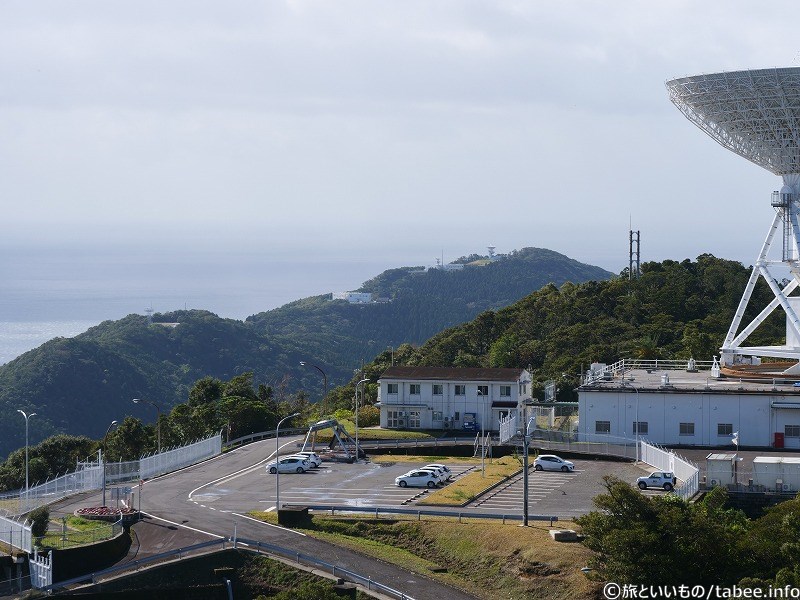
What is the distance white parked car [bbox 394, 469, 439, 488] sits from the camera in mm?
51719

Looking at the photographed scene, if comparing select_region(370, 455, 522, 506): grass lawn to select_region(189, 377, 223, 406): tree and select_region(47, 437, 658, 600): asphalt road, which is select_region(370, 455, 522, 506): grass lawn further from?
select_region(189, 377, 223, 406): tree

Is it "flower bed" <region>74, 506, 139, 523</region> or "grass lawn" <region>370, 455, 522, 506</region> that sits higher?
"grass lawn" <region>370, 455, 522, 506</region>

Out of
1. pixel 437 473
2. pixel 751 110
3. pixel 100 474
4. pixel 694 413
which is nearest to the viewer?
pixel 437 473

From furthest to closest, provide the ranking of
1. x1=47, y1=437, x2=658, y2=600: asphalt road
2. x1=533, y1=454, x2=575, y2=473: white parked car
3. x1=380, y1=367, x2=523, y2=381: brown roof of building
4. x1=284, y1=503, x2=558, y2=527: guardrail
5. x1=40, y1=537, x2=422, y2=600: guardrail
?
x1=380, y1=367, x2=523, y2=381: brown roof of building < x1=533, y1=454, x2=575, y2=473: white parked car < x1=284, y1=503, x2=558, y2=527: guardrail < x1=47, y1=437, x2=658, y2=600: asphalt road < x1=40, y1=537, x2=422, y2=600: guardrail

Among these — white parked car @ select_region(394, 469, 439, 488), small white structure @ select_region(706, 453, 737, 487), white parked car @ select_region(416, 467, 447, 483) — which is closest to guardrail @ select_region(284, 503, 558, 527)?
white parked car @ select_region(394, 469, 439, 488)

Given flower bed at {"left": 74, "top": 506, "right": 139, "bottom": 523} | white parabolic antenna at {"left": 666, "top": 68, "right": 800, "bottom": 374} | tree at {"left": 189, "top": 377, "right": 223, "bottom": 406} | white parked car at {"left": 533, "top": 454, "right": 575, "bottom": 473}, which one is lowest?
flower bed at {"left": 74, "top": 506, "right": 139, "bottom": 523}

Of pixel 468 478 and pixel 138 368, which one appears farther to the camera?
pixel 138 368

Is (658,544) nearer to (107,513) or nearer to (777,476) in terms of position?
(777,476)

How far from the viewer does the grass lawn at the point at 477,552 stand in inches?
1517

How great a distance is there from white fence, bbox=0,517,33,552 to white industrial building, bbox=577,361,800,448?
27.7 metres

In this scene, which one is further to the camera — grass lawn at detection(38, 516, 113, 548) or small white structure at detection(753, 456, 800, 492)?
small white structure at detection(753, 456, 800, 492)

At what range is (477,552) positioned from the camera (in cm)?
4159

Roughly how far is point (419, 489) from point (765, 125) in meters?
26.0

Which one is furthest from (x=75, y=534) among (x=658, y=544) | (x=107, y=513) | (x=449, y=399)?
(x=449, y=399)
